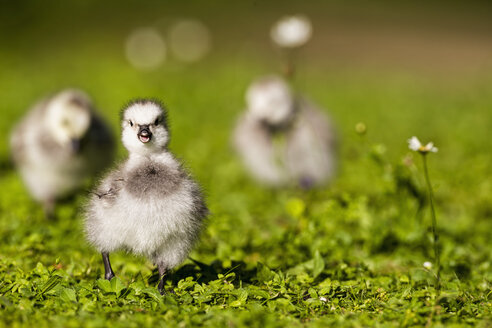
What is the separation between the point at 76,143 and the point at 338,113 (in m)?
8.53

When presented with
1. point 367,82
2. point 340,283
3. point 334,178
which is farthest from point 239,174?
point 367,82

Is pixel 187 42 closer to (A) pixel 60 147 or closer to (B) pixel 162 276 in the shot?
(A) pixel 60 147

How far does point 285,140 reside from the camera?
8.03m

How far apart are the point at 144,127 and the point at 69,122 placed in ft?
8.88

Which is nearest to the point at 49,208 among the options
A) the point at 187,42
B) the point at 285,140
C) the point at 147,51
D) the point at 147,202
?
the point at 285,140

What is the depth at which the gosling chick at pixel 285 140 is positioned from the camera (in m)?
7.88

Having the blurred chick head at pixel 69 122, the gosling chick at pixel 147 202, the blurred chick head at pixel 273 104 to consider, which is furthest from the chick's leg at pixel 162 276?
the blurred chick head at pixel 273 104

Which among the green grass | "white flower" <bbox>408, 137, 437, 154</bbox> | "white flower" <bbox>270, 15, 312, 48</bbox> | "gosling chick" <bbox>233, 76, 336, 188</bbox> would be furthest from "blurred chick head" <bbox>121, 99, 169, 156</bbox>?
"gosling chick" <bbox>233, 76, 336, 188</bbox>

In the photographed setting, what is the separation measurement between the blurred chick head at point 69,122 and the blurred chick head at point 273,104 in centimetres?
231

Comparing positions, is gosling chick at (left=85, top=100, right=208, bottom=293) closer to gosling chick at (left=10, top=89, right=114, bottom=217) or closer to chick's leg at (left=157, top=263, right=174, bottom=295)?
chick's leg at (left=157, top=263, right=174, bottom=295)

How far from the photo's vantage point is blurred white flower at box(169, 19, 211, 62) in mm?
20328

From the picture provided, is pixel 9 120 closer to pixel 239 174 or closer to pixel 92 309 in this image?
pixel 239 174

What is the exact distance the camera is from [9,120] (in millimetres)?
11391

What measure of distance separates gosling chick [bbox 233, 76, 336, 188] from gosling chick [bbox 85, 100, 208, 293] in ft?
12.3
